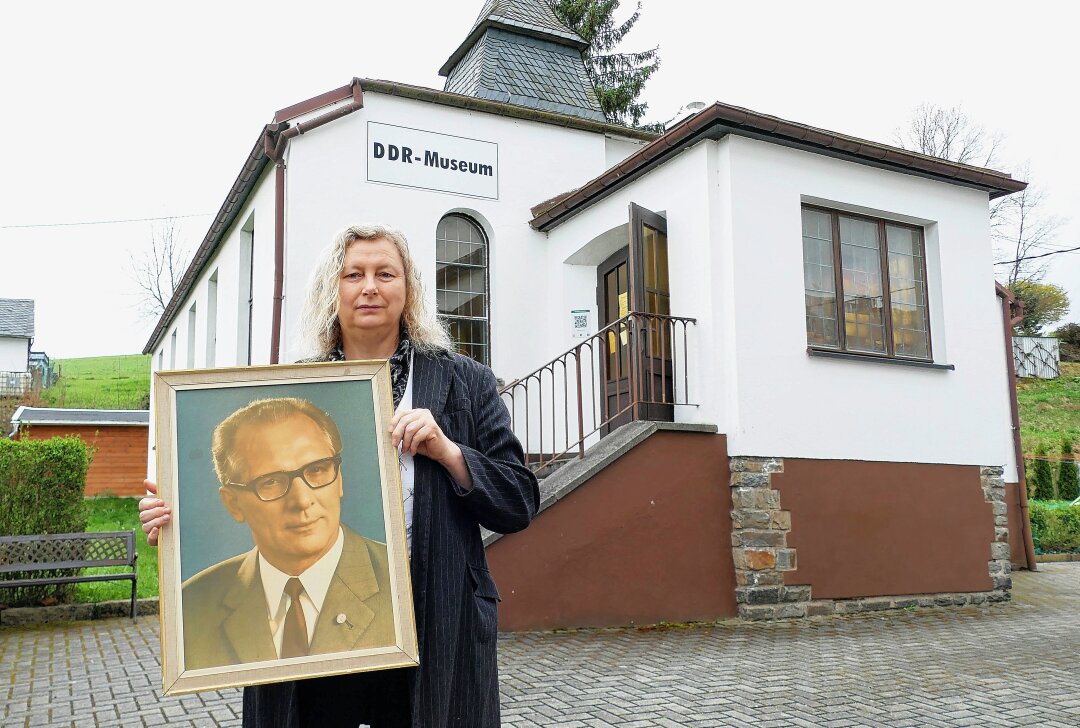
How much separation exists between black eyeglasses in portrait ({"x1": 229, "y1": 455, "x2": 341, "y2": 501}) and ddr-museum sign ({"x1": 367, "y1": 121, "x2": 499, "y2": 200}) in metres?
8.59

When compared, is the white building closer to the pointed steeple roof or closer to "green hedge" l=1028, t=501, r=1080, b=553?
the pointed steeple roof

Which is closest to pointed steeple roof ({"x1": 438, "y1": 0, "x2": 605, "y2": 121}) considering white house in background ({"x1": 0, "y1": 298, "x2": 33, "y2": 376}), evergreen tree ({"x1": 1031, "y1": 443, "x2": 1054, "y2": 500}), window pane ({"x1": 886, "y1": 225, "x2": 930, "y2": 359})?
window pane ({"x1": 886, "y1": 225, "x2": 930, "y2": 359})

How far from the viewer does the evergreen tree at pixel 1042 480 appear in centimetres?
1872

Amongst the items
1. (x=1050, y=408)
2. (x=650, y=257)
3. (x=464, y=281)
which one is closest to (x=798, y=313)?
(x=650, y=257)

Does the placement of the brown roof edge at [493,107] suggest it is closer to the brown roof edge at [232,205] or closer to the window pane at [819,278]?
the brown roof edge at [232,205]

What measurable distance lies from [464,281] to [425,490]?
29.4ft

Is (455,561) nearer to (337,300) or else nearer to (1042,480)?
(337,300)

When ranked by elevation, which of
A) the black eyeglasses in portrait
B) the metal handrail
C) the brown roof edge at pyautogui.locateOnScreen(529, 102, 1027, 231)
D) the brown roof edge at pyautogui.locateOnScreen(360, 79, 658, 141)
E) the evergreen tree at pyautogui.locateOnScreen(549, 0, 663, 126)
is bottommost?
the black eyeglasses in portrait

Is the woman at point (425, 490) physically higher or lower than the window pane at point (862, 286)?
lower

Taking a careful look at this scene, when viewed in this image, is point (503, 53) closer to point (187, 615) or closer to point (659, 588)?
point (659, 588)

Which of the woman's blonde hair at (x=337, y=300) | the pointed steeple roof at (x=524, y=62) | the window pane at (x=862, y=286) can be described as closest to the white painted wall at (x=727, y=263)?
the window pane at (x=862, y=286)

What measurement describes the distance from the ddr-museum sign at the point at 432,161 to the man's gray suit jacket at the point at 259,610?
28.5 ft

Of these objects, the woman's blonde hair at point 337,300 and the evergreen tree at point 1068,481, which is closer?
the woman's blonde hair at point 337,300

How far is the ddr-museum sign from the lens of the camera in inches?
396
